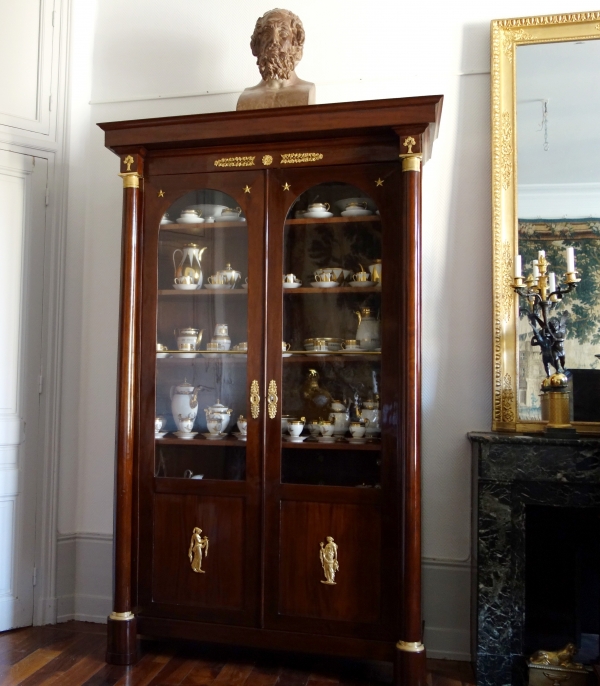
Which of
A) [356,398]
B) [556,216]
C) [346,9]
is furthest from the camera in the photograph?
[346,9]

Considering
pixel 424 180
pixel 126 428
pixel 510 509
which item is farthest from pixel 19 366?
pixel 510 509

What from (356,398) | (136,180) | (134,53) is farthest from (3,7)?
(356,398)

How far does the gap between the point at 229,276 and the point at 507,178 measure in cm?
120

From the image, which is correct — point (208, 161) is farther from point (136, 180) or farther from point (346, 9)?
point (346, 9)

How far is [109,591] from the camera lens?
2.98 metres

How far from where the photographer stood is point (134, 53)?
3131 millimetres

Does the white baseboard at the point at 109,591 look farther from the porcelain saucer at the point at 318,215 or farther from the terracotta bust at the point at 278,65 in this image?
the terracotta bust at the point at 278,65

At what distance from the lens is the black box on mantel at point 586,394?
254 cm

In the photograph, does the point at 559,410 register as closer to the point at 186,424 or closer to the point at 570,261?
the point at 570,261

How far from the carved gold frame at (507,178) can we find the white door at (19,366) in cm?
200

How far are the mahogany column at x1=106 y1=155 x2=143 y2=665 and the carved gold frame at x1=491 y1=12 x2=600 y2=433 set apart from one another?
1.43 m

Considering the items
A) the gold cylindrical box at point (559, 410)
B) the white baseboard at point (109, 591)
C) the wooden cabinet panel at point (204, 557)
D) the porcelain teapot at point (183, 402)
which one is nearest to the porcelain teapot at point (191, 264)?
the porcelain teapot at point (183, 402)

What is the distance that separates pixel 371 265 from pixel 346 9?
4.21 feet

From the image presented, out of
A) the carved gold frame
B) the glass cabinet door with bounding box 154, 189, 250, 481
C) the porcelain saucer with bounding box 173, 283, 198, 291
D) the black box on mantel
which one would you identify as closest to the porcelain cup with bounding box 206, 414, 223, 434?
the glass cabinet door with bounding box 154, 189, 250, 481
